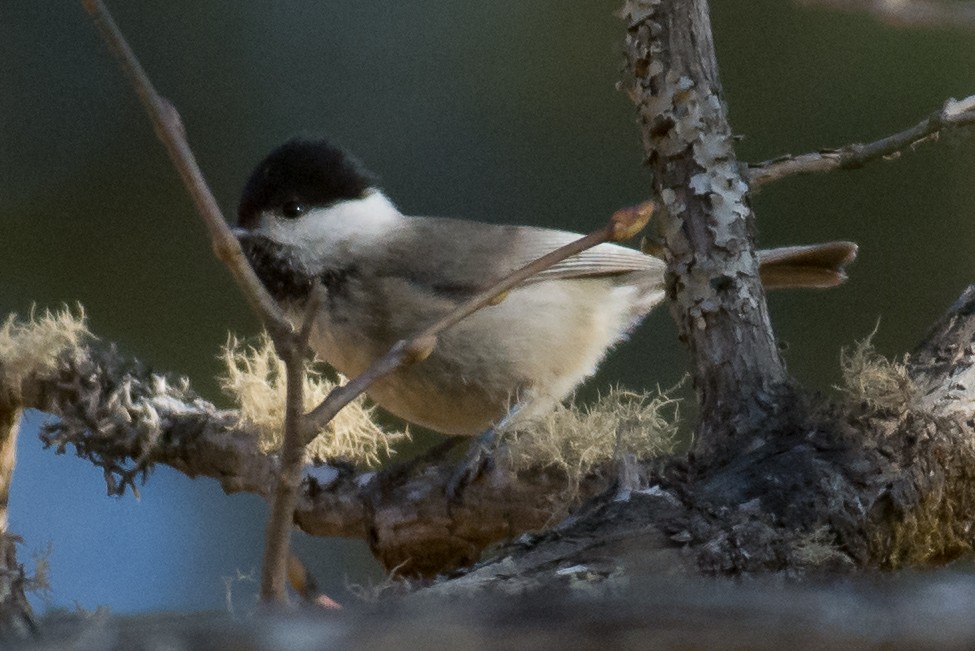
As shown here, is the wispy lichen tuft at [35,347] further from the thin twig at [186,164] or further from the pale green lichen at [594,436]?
the thin twig at [186,164]

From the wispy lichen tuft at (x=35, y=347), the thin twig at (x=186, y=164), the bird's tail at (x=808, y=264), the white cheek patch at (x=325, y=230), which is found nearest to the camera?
the thin twig at (x=186, y=164)

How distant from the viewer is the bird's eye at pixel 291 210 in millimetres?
2295

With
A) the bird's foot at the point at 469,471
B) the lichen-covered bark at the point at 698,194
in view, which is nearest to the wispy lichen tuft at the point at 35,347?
the bird's foot at the point at 469,471

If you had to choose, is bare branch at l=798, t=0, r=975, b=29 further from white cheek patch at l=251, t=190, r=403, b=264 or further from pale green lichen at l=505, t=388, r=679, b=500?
white cheek patch at l=251, t=190, r=403, b=264

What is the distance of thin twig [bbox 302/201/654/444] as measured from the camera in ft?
2.79

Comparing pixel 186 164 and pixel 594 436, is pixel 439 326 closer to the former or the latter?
pixel 186 164

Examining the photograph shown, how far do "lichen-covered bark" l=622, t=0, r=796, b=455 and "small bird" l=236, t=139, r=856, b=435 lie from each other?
623mm

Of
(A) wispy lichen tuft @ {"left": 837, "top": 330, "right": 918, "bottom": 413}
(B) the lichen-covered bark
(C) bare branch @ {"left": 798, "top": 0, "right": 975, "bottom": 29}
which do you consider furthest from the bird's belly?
(C) bare branch @ {"left": 798, "top": 0, "right": 975, "bottom": 29}

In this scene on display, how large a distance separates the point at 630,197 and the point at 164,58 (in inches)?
56.8

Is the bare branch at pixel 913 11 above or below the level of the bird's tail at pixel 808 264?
above

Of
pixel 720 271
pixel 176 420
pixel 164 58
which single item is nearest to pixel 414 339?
pixel 720 271

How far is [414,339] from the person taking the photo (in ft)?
2.97

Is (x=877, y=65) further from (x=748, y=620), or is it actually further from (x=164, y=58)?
(x=748, y=620)

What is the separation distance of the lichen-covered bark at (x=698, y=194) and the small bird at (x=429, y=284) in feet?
2.04
